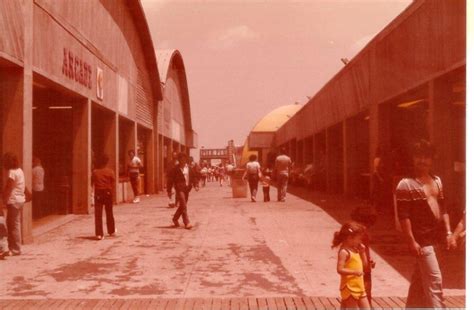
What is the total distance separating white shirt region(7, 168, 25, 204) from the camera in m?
9.94

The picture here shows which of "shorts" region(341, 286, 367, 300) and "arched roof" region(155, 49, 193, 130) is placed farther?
"arched roof" region(155, 49, 193, 130)

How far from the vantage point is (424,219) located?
549 centimetres

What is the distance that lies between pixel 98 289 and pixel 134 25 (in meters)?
19.6

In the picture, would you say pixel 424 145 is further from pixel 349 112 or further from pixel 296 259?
pixel 349 112

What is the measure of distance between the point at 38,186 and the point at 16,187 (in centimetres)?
466

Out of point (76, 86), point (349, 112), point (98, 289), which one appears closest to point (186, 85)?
point (349, 112)

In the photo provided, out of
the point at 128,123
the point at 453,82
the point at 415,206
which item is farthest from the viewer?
the point at 128,123

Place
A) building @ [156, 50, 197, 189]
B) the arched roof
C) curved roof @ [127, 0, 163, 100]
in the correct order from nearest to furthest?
curved roof @ [127, 0, 163, 100], building @ [156, 50, 197, 189], the arched roof

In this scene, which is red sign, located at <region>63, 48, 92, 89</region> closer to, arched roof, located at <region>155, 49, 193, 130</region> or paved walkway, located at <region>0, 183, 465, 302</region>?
paved walkway, located at <region>0, 183, 465, 302</region>

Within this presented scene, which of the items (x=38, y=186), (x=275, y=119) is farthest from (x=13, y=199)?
(x=275, y=119)

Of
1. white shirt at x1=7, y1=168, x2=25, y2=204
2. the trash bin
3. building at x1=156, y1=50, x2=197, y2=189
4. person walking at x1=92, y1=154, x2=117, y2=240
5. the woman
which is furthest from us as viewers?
building at x1=156, y1=50, x2=197, y2=189

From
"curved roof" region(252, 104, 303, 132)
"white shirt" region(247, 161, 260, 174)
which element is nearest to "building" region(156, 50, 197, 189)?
"white shirt" region(247, 161, 260, 174)

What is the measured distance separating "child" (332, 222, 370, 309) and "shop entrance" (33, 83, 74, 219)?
12449 millimetres

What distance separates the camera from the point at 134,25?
85.0ft
